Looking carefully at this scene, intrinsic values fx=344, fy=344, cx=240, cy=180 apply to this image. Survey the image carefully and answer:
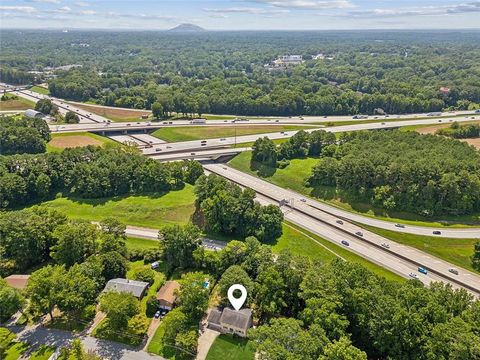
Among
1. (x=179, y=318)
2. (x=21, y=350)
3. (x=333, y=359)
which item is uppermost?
(x=333, y=359)

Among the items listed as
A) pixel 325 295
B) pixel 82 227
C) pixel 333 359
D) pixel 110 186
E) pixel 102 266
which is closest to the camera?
pixel 333 359

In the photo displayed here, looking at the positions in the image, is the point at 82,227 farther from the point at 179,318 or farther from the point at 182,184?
the point at 182,184

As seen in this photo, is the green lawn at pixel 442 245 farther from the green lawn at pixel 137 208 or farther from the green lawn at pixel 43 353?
the green lawn at pixel 43 353

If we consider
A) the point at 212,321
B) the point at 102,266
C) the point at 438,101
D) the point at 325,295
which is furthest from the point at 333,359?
the point at 438,101

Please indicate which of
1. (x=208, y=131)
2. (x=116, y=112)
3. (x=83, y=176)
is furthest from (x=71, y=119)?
(x=83, y=176)

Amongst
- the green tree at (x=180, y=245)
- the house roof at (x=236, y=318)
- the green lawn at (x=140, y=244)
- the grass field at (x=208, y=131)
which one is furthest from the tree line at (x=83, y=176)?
the house roof at (x=236, y=318)

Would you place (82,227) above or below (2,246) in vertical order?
above

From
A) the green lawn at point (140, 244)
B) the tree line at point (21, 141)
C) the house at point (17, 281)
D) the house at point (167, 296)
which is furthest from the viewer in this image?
the tree line at point (21, 141)
